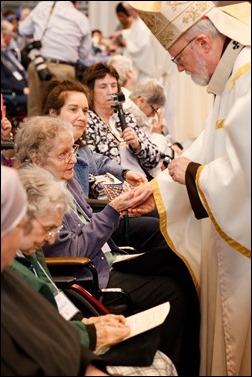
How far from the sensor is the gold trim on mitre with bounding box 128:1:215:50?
3332 mm

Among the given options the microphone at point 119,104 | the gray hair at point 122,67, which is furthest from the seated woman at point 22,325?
the gray hair at point 122,67

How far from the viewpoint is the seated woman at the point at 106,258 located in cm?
340

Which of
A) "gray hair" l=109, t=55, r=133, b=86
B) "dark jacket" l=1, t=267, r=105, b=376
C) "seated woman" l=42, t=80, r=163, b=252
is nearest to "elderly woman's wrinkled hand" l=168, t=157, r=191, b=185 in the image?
"dark jacket" l=1, t=267, r=105, b=376

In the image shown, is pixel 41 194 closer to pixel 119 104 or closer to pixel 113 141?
pixel 119 104

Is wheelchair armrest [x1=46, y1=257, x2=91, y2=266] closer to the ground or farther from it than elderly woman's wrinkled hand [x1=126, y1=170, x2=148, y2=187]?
farther from it

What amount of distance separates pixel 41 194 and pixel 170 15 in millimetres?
1059

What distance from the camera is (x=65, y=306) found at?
291 centimetres

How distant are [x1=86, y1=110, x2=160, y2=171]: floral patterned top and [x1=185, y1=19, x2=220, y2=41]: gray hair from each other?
68.3 inches

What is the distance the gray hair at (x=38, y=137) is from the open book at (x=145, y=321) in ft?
2.98

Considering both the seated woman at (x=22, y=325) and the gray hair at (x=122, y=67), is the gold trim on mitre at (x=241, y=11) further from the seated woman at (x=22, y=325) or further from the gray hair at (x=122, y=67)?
the gray hair at (x=122, y=67)

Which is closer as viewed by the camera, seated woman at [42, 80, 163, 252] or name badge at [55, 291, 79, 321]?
name badge at [55, 291, 79, 321]

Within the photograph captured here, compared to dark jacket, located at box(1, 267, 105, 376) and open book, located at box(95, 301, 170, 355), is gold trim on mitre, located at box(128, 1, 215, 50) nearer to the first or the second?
open book, located at box(95, 301, 170, 355)

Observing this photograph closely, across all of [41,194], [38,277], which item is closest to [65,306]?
[38,277]

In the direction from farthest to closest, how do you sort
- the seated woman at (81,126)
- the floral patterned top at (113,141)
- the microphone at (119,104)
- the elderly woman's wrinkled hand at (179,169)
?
the floral patterned top at (113,141), the microphone at (119,104), the seated woman at (81,126), the elderly woman's wrinkled hand at (179,169)
